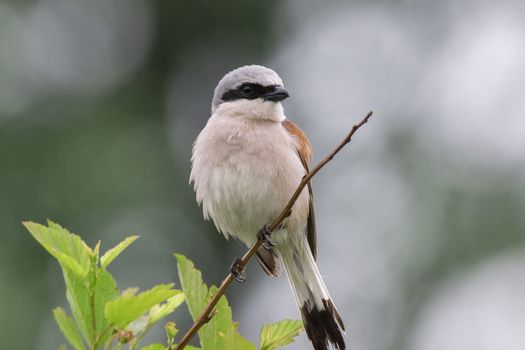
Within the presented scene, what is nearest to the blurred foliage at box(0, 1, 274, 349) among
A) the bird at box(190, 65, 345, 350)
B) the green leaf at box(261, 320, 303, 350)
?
the bird at box(190, 65, 345, 350)

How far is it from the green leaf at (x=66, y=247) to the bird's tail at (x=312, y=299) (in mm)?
1902

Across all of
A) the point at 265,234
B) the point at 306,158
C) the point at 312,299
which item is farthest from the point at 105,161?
the point at 265,234

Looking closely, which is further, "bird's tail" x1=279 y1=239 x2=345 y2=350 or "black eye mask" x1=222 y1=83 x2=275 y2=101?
"black eye mask" x1=222 y1=83 x2=275 y2=101

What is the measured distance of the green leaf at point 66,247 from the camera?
1847mm

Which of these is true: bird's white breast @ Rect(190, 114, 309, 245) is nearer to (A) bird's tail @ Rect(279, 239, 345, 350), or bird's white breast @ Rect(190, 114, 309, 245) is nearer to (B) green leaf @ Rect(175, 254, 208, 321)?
(A) bird's tail @ Rect(279, 239, 345, 350)

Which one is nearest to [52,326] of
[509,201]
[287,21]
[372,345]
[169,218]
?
[169,218]

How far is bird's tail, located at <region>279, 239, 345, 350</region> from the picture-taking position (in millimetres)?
3678

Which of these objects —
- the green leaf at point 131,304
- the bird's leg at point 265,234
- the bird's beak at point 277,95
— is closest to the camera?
the green leaf at point 131,304

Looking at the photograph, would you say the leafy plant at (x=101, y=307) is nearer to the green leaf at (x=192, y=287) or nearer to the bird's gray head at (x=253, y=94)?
the green leaf at (x=192, y=287)

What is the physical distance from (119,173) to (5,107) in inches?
66.8

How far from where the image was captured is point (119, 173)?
8.95m

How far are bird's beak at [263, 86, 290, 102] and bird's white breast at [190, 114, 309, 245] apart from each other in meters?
0.12

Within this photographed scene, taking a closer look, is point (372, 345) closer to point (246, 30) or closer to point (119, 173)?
point (119, 173)

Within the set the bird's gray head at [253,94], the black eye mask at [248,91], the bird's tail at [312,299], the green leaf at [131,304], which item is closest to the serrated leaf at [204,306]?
the green leaf at [131,304]
